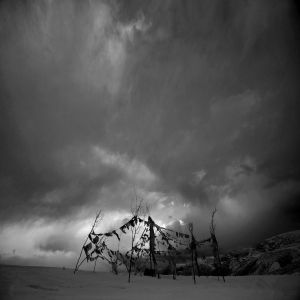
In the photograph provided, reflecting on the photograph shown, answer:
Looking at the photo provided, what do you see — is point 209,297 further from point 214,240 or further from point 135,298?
point 214,240

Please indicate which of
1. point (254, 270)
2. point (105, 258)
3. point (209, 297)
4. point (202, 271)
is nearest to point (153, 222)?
point (105, 258)

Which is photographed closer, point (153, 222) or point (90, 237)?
point (90, 237)

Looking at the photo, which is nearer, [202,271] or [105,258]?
[105,258]

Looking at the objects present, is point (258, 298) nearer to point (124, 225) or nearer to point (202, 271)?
point (124, 225)

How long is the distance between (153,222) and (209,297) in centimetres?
1207

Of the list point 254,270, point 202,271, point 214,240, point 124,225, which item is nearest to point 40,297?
point 124,225

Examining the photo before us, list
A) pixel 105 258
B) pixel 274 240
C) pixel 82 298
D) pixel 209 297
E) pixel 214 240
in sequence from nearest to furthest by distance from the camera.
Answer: pixel 82 298, pixel 209 297, pixel 214 240, pixel 105 258, pixel 274 240

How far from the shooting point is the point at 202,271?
33.5 meters

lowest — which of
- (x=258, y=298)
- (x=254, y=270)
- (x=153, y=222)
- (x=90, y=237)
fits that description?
(x=258, y=298)

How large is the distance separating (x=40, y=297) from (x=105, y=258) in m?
13.7

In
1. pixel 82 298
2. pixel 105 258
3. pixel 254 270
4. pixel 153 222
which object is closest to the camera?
pixel 82 298

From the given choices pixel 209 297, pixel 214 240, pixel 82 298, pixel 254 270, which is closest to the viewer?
pixel 82 298

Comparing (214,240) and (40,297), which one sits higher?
(214,240)

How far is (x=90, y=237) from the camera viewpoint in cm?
1761
